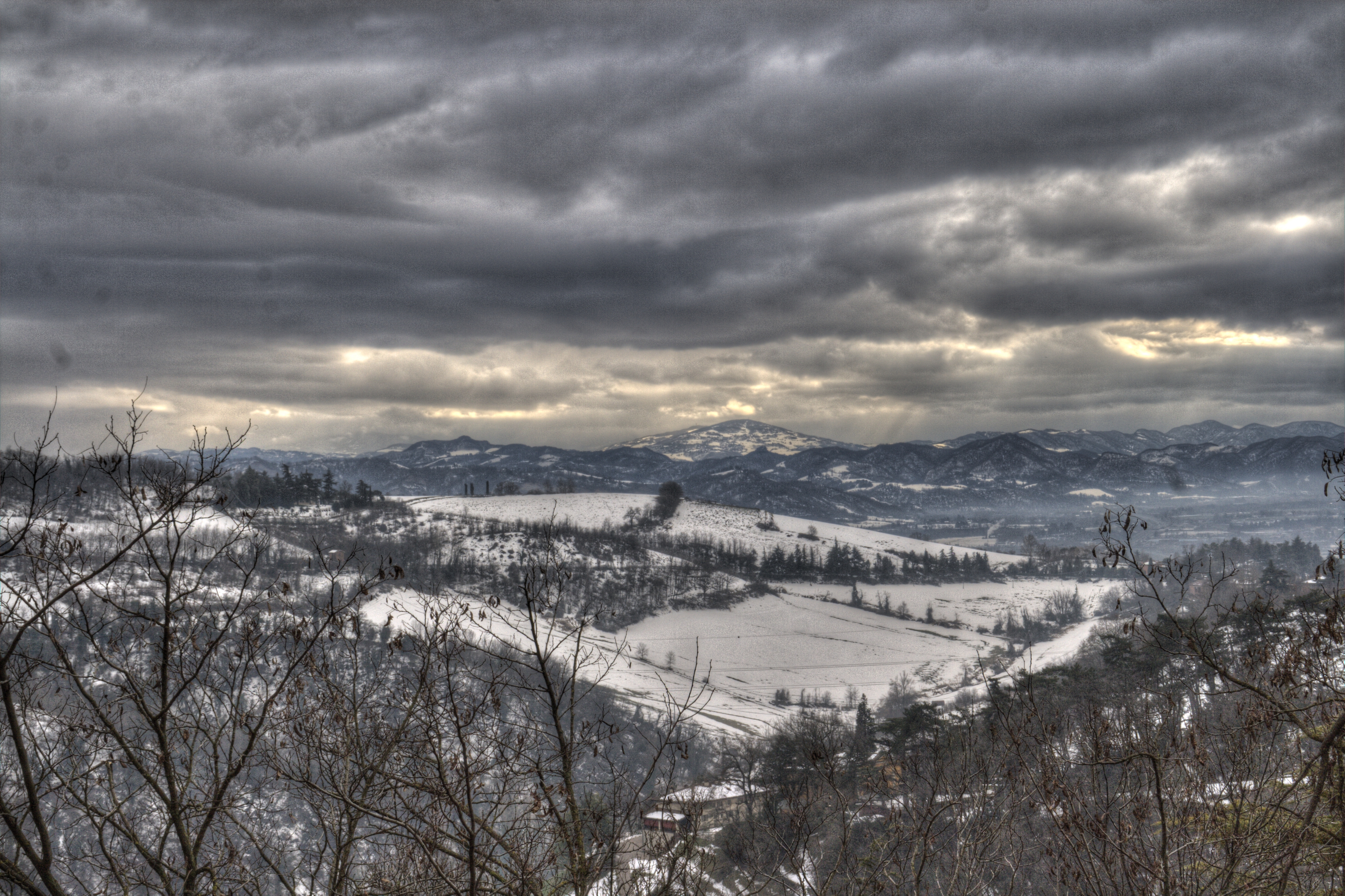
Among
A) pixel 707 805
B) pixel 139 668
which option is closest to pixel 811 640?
pixel 707 805

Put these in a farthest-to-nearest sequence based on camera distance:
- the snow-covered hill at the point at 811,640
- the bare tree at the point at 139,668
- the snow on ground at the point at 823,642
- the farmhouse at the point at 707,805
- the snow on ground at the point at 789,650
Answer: the snow on ground at the point at 823,642
the snow-covered hill at the point at 811,640
the snow on ground at the point at 789,650
the farmhouse at the point at 707,805
the bare tree at the point at 139,668

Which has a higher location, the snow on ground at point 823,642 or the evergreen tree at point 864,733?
the evergreen tree at point 864,733

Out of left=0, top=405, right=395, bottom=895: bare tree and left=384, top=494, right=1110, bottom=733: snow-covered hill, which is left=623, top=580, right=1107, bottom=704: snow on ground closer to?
left=384, top=494, right=1110, bottom=733: snow-covered hill

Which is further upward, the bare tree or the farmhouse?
the bare tree

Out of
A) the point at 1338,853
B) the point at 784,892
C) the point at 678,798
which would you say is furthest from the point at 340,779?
the point at 1338,853

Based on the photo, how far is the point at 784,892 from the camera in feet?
26.1

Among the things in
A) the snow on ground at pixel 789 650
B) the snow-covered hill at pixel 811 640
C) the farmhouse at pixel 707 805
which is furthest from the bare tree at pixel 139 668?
the snow on ground at pixel 789 650

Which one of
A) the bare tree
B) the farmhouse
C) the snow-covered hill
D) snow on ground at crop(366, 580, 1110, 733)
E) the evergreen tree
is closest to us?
the bare tree

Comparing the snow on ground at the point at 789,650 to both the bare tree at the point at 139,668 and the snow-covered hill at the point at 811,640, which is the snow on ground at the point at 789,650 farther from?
the bare tree at the point at 139,668

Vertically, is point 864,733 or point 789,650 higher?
point 864,733

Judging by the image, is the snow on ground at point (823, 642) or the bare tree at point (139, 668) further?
the snow on ground at point (823, 642)

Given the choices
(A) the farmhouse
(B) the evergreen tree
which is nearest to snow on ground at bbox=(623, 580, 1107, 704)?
(B) the evergreen tree

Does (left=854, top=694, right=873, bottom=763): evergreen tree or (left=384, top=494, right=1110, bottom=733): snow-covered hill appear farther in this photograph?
(left=384, top=494, right=1110, bottom=733): snow-covered hill

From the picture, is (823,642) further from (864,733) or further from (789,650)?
(864,733)
